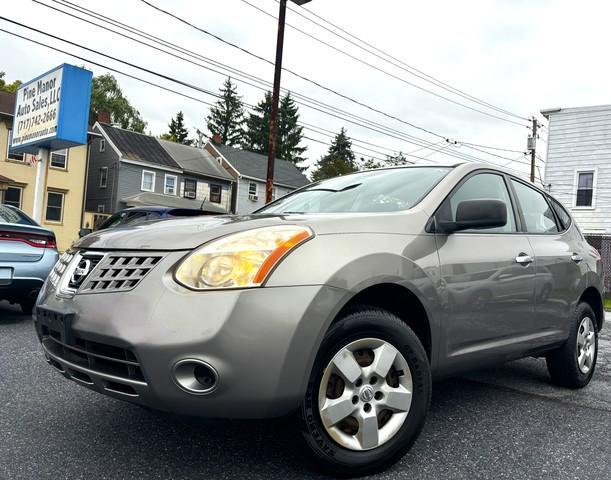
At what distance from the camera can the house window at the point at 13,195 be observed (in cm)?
2581

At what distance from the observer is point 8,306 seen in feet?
24.0

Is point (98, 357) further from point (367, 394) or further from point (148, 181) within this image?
point (148, 181)

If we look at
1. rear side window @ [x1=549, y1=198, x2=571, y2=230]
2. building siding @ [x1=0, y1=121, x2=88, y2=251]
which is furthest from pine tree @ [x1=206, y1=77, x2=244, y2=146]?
rear side window @ [x1=549, y1=198, x2=571, y2=230]

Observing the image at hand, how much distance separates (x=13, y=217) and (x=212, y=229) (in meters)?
5.07

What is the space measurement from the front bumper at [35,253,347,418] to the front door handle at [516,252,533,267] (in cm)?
163

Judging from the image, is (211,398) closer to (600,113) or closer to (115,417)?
(115,417)

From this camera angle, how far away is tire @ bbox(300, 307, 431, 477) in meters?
2.14

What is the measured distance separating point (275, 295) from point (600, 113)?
1971cm

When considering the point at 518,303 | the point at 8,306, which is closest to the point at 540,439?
the point at 518,303

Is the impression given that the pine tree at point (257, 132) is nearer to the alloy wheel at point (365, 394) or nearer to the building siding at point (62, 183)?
the building siding at point (62, 183)

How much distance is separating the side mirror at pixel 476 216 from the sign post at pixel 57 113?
1140 centimetres

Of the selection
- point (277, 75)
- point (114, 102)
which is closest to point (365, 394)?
point (277, 75)

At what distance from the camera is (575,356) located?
12.7 ft

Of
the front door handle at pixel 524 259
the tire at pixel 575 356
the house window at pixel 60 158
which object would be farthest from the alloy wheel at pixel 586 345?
the house window at pixel 60 158
